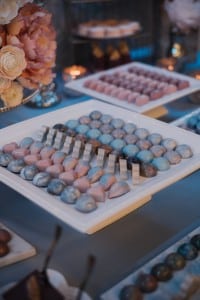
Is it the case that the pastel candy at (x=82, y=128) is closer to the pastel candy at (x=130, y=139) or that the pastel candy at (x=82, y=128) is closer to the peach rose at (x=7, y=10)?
the pastel candy at (x=130, y=139)

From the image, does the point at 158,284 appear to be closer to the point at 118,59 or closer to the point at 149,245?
the point at 149,245

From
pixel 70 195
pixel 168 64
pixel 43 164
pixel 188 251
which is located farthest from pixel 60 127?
pixel 168 64

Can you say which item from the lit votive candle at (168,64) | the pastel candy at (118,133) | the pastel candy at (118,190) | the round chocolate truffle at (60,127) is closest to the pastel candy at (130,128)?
the pastel candy at (118,133)

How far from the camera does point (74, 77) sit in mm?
1234

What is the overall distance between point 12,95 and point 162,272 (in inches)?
13.9

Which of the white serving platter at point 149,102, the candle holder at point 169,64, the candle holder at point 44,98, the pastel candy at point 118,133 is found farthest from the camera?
the candle holder at point 169,64

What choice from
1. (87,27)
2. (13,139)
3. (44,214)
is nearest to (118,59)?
(87,27)

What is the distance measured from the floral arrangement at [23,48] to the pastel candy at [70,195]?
0.18 metres

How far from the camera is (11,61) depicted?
26.5 inches

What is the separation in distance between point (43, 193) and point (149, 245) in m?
0.17

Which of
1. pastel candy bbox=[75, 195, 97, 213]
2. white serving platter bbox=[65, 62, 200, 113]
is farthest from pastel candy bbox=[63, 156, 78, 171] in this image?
white serving platter bbox=[65, 62, 200, 113]

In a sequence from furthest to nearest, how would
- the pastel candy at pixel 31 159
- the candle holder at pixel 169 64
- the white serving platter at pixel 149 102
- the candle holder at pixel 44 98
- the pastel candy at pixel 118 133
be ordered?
the candle holder at pixel 169 64, the candle holder at pixel 44 98, the white serving platter at pixel 149 102, the pastel candy at pixel 118 133, the pastel candy at pixel 31 159

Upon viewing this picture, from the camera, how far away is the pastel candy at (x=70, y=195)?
0.64 m

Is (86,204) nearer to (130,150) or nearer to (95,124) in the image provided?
(130,150)
